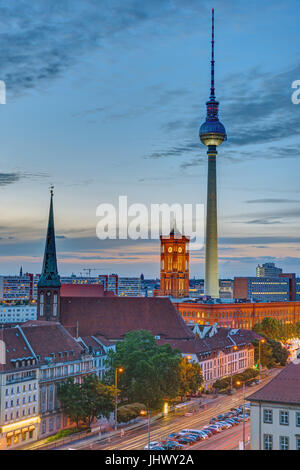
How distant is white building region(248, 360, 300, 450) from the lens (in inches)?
2277

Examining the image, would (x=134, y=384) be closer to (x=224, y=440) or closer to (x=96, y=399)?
(x=96, y=399)

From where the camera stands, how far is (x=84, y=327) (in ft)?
400

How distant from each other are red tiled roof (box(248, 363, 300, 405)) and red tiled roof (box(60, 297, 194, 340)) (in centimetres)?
6068

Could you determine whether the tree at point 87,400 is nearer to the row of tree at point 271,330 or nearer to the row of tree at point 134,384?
the row of tree at point 134,384

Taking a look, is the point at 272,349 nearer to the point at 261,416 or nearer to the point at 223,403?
the point at 223,403

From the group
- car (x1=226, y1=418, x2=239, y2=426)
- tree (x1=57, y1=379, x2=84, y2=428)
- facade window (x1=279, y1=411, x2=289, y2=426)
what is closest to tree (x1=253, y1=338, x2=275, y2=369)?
car (x1=226, y1=418, x2=239, y2=426)

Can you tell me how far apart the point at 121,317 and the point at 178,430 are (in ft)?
161

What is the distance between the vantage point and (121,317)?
12475cm

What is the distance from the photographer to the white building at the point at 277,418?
57844mm

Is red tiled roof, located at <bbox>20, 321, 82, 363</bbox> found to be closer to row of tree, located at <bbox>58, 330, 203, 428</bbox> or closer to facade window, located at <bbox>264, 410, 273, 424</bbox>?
row of tree, located at <bbox>58, 330, 203, 428</bbox>

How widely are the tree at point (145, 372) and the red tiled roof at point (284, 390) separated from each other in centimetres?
2928

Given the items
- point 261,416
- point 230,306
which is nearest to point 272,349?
point 230,306

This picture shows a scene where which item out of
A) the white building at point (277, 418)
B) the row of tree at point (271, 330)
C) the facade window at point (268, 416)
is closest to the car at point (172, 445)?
the white building at point (277, 418)

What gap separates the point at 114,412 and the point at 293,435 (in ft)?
103
